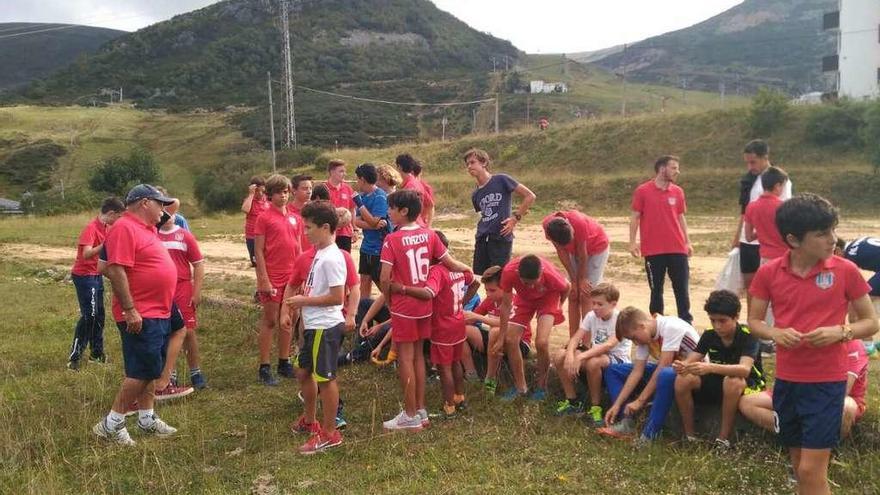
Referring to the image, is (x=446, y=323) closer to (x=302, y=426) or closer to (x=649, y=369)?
(x=302, y=426)

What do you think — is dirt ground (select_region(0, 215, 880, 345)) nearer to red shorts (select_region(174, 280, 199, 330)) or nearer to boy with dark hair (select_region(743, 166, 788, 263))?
boy with dark hair (select_region(743, 166, 788, 263))

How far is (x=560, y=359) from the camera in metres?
5.55

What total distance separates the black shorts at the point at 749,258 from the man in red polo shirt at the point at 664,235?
1.64ft

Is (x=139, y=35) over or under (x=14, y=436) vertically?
over

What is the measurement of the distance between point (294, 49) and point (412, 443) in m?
109

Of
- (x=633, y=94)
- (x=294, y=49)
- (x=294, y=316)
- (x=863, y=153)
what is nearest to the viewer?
(x=294, y=316)

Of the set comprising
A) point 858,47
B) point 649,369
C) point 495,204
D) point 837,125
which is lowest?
point 649,369

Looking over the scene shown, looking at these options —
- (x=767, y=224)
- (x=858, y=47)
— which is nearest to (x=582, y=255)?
(x=767, y=224)

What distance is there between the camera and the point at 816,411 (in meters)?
3.34

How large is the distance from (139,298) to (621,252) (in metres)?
11.8

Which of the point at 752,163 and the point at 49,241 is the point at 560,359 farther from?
the point at 49,241

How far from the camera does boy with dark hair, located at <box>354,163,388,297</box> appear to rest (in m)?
7.13

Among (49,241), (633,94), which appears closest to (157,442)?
(49,241)

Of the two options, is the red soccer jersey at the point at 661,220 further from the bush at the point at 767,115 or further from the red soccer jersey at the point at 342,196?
the bush at the point at 767,115
